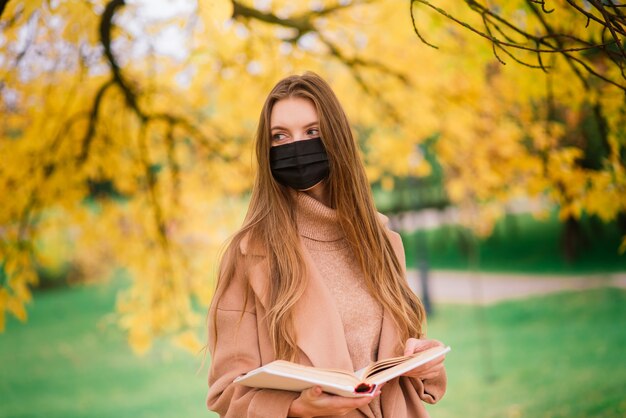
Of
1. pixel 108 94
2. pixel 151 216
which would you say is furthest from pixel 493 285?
pixel 108 94

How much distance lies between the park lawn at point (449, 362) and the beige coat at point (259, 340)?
456cm

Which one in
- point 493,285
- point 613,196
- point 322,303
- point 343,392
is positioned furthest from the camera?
point 493,285

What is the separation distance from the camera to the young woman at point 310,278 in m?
1.41

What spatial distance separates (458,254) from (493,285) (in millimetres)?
536

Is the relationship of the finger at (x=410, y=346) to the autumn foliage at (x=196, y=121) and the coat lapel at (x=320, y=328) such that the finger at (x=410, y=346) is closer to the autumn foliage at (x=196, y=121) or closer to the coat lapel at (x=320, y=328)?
the coat lapel at (x=320, y=328)

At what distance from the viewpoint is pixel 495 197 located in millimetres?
6203

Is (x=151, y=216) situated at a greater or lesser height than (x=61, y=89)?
lesser

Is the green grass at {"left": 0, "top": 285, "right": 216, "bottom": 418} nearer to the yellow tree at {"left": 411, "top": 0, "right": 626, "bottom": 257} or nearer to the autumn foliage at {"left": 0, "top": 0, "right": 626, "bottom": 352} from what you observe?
the autumn foliage at {"left": 0, "top": 0, "right": 626, "bottom": 352}

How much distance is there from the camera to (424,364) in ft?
4.67

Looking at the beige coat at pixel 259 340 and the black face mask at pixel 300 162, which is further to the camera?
the black face mask at pixel 300 162

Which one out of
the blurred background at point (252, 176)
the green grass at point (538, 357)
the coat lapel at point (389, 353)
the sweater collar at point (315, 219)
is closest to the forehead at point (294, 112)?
the sweater collar at point (315, 219)

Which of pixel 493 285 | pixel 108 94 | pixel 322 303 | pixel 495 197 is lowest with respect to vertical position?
pixel 493 285

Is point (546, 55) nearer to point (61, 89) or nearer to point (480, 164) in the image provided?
point (480, 164)

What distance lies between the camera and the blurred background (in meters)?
3.97
